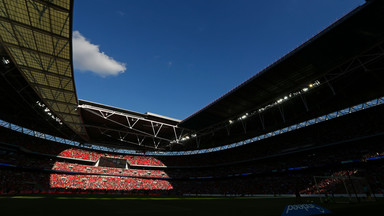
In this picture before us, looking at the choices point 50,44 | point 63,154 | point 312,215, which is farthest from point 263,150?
point 63,154

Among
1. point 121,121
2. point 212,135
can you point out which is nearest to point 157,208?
point 121,121

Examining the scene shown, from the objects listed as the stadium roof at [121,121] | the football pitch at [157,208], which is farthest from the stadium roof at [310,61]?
the football pitch at [157,208]

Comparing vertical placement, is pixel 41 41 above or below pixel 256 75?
above

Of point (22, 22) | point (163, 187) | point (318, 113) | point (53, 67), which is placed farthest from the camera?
point (163, 187)

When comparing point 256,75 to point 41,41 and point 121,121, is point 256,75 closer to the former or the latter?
point 41,41

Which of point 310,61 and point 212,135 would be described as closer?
point 310,61

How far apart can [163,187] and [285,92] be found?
4174 cm

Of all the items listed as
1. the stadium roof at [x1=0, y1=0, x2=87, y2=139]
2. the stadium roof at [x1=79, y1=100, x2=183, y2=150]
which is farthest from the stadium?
the stadium roof at [x1=79, y1=100, x2=183, y2=150]

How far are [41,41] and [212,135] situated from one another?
101 feet

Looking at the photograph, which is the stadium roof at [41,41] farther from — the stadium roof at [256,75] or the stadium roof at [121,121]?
the stadium roof at [121,121]

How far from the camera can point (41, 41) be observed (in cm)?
1518

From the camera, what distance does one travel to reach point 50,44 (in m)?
15.5

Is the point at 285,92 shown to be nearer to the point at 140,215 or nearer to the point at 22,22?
the point at 140,215

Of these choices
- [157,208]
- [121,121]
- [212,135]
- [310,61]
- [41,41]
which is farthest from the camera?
[212,135]
